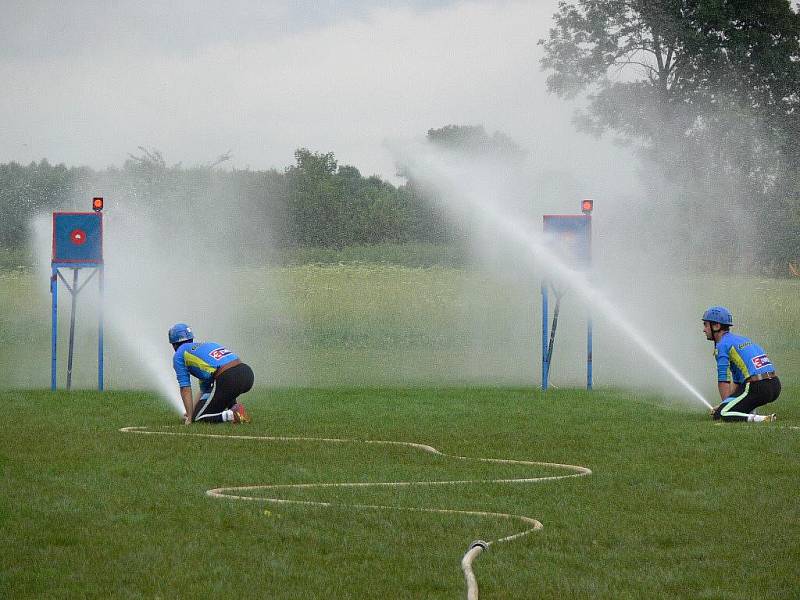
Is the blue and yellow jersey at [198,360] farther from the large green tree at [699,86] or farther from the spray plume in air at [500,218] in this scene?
the large green tree at [699,86]

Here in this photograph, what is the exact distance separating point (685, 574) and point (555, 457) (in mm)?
5128

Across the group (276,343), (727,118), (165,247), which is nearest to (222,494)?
(276,343)

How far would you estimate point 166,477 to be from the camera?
11344mm

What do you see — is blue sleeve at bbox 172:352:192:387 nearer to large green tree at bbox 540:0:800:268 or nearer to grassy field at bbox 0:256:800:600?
grassy field at bbox 0:256:800:600

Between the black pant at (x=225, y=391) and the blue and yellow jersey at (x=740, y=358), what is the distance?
234 inches

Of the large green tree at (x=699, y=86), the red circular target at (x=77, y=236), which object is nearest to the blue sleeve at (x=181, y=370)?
the red circular target at (x=77, y=236)

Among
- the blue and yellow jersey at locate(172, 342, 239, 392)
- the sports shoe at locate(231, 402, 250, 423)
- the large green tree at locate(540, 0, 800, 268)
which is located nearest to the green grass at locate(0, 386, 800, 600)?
the sports shoe at locate(231, 402, 250, 423)

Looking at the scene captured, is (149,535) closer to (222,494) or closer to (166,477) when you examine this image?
(222,494)

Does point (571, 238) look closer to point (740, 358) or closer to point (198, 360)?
point (740, 358)

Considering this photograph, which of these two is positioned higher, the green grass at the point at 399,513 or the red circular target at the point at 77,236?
the red circular target at the point at 77,236

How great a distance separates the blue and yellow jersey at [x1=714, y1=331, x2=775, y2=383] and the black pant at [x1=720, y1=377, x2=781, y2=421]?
153mm

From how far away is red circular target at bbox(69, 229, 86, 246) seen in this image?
844 inches

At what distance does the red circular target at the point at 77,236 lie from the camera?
2144 cm

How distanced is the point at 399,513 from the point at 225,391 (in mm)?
6588
